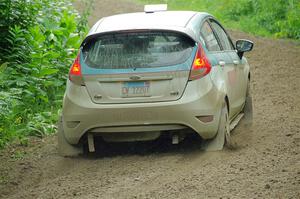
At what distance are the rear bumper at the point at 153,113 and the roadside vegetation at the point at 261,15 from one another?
12795 millimetres

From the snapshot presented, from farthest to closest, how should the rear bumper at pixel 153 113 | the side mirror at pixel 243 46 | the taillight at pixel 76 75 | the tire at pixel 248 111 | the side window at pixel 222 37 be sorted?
1. the tire at pixel 248 111
2. the side mirror at pixel 243 46
3. the side window at pixel 222 37
4. the taillight at pixel 76 75
5. the rear bumper at pixel 153 113

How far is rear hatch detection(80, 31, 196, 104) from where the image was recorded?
334 inches

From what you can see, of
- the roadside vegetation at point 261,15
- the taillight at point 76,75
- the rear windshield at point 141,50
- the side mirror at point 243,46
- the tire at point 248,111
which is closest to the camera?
the rear windshield at point 141,50

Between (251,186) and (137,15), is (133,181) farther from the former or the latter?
(137,15)

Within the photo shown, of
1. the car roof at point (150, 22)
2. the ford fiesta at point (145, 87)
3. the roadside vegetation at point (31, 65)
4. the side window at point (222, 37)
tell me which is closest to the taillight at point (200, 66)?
the ford fiesta at point (145, 87)

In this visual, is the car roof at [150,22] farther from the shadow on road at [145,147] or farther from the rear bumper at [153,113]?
the shadow on road at [145,147]

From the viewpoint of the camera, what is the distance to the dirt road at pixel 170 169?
7164mm

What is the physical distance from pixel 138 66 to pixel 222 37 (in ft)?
6.67

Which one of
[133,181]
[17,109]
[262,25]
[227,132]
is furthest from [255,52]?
[133,181]

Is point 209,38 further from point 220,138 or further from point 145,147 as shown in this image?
point 145,147

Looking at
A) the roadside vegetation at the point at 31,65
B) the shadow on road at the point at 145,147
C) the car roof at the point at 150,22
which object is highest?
the car roof at the point at 150,22

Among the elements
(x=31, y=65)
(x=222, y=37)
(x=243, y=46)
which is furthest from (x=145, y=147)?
(x=31, y=65)

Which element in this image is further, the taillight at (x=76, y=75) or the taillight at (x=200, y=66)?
the taillight at (x=76, y=75)

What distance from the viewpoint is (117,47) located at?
8695mm
